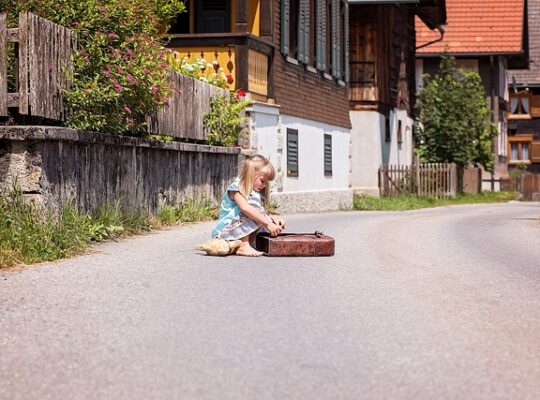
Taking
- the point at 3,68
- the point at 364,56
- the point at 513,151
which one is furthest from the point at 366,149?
the point at 513,151

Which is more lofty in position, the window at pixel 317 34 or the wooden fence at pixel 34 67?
Result: the window at pixel 317 34

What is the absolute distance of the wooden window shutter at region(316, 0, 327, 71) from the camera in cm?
2830

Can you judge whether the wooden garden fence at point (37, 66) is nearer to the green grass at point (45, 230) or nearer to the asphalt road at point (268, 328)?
the green grass at point (45, 230)

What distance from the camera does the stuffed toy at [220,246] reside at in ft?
37.2

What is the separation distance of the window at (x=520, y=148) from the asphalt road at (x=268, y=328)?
189 feet

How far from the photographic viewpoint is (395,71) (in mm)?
39500

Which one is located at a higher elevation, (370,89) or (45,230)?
(370,89)

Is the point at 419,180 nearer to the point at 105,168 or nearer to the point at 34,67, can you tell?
the point at 105,168

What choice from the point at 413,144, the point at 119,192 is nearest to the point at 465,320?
the point at 119,192

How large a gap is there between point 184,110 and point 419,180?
20724 mm

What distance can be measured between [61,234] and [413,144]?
33555mm

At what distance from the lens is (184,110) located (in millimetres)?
17828

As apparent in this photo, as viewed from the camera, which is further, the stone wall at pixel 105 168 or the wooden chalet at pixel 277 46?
the wooden chalet at pixel 277 46

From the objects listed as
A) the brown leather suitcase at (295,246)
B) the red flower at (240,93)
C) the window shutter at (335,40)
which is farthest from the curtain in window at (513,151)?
the brown leather suitcase at (295,246)
